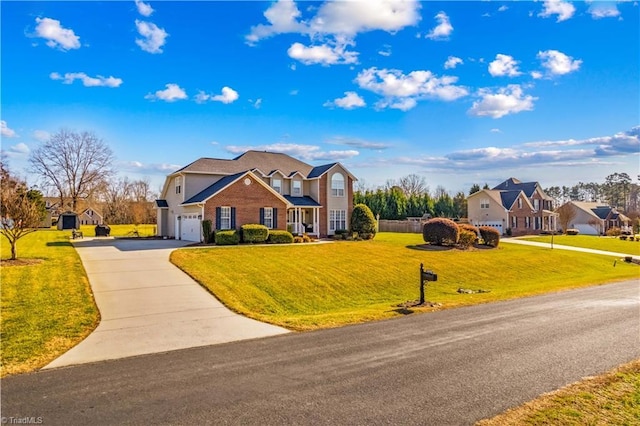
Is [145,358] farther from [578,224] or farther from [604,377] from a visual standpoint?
[578,224]

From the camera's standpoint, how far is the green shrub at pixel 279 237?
1082 inches

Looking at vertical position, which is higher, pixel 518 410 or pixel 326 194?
pixel 326 194

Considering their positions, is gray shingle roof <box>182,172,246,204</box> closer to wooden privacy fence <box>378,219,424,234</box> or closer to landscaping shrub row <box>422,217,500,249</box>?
landscaping shrub row <box>422,217,500,249</box>

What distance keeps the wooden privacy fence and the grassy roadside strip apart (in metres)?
40.8

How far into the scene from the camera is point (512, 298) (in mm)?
13805

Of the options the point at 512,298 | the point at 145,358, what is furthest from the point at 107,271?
the point at 512,298

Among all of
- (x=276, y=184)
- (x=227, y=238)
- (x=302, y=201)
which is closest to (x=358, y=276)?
(x=227, y=238)

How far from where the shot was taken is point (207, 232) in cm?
2608

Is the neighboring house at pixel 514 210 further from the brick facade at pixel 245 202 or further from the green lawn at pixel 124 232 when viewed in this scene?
the green lawn at pixel 124 232

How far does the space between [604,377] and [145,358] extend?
725cm

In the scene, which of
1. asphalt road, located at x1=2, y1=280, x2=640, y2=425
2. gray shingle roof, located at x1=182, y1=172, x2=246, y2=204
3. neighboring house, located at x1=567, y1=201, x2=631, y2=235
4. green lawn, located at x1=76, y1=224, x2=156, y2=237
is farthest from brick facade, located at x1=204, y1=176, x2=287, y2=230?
neighboring house, located at x1=567, y1=201, x2=631, y2=235

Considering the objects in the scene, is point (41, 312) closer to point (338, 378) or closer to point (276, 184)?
point (338, 378)

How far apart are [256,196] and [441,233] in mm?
13223

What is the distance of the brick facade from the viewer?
27.0 meters
